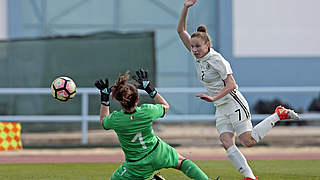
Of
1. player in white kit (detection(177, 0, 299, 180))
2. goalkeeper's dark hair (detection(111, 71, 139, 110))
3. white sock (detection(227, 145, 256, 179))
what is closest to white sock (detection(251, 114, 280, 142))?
player in white kit (detection(177, 0, 299, 180))

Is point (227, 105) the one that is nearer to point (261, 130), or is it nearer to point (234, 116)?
point (234, 116)

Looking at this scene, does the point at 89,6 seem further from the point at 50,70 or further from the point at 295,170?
the point at 295,170

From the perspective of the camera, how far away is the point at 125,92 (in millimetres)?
6285

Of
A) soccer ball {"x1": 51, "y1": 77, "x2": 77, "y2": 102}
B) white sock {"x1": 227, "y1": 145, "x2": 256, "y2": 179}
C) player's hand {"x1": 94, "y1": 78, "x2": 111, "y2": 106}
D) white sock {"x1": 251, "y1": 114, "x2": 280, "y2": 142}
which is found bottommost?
white sock {"x1": 227, "y1": 145, "x2": 256, "y2": 179}

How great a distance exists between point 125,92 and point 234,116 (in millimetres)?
1823

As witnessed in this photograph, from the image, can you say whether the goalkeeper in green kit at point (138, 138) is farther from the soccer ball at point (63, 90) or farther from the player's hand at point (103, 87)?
the soccer ball at point (63, 90)

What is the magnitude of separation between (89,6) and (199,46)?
53.7 ft

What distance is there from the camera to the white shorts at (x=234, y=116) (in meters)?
7.61

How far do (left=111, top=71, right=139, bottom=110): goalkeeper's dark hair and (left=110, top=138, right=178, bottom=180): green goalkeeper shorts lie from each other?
57cm

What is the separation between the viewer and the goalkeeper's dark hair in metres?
6.29

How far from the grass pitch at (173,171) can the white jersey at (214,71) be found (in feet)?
5.48

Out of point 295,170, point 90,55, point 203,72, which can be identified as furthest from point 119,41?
point 203,72

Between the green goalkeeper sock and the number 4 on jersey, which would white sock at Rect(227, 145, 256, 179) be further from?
the number 4 on jersey

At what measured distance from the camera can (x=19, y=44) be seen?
1616cm
